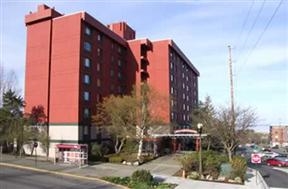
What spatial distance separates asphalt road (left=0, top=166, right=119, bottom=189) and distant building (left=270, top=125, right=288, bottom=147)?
13362 centimetres

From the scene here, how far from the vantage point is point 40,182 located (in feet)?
92.1

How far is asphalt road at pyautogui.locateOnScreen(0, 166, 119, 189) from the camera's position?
85.3 feet

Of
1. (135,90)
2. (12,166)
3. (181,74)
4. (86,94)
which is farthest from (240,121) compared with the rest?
(181,74)

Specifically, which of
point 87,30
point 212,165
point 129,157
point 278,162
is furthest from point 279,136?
point 212,165

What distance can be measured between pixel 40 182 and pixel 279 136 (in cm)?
15635

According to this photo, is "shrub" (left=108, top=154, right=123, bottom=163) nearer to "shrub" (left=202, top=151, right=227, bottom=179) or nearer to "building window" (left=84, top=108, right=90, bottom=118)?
"building window" (left=84, top=108, right=90, bottom=118)

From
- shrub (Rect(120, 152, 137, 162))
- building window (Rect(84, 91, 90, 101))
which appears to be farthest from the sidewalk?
building window (Rect(84, 91, 90, 101))

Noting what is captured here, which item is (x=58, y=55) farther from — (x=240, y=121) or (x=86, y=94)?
(x=240, y=121)

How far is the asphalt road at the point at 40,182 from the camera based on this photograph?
25984 mm

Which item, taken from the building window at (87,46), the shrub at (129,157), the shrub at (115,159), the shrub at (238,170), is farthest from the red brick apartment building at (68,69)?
the shrub at (238,170)

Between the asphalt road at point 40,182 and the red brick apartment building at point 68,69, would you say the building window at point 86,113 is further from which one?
the asphalt road at point 40,182

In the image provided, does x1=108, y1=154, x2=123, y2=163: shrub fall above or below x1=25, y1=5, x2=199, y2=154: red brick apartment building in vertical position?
below

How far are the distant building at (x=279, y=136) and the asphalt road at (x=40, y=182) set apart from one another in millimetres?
133621

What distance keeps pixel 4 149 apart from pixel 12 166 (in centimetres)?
1544
